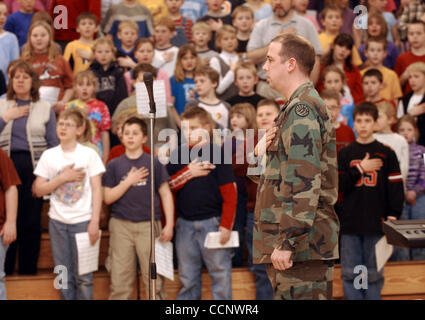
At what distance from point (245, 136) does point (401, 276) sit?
6.09 feet

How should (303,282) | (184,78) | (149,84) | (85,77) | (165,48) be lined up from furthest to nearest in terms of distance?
(165,48) → (184,78) → (85,77) → (149,84) → (303,282)

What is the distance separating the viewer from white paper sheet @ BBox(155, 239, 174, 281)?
5.43 meters

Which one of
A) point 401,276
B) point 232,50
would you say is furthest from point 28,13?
point 401,276

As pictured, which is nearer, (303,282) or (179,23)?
(303,282)

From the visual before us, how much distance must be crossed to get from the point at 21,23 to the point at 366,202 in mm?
4351

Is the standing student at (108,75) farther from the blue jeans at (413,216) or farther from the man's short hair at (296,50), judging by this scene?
the man's short hair at (296,50)

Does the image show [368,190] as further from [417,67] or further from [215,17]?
[215,17]

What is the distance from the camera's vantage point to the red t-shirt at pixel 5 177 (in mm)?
5250

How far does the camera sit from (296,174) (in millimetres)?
3221

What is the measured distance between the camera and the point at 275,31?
7262mm

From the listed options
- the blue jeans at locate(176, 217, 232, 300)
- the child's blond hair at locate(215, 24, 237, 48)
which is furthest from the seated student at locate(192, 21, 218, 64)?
the blue jeans at locate(176, 217, 232, 300)

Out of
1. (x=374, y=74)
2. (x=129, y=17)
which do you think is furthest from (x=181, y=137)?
(x=129, y=17)

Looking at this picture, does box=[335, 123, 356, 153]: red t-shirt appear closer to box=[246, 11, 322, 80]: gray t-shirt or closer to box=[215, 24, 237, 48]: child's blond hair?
box=[246, 11, 322, 80]: gray t-shirt
